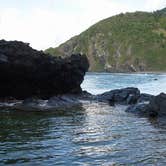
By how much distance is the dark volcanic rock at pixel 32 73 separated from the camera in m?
50.7

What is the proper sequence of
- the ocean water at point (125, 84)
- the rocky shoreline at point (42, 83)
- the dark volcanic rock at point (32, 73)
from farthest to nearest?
1. the ocean water at point (125, 84)
2. the dark volcanic rock at point (32, 73)
3. the rocky shoreline at point (42, 83)

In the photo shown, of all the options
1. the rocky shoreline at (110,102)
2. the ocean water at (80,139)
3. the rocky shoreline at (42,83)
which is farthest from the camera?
the rocky shoreline at (42,83)

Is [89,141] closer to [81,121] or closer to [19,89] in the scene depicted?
[81,121]

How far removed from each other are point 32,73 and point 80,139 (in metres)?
24.4

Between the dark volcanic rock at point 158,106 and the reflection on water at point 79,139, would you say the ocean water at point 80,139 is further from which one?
the dark volcanic rock at point 158,106

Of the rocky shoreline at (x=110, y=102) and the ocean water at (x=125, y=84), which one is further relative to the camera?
the ocean water at (x=125, y=84)

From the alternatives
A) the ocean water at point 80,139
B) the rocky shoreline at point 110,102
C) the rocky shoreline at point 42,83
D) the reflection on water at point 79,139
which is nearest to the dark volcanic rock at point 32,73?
the rocky shoreline at point 42,83

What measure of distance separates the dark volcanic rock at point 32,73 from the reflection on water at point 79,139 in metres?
9.38

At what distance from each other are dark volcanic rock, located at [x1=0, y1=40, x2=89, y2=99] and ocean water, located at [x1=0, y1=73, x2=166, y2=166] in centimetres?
868

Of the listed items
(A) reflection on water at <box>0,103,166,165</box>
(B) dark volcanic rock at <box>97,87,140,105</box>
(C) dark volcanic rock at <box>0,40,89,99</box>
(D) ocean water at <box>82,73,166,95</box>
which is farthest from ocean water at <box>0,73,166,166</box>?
(D) ocean water at <box>82,73,166,95</box>

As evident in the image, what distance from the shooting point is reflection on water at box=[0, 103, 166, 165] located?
23153 mm

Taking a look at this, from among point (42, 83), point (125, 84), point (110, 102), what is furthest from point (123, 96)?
point (125, 84)

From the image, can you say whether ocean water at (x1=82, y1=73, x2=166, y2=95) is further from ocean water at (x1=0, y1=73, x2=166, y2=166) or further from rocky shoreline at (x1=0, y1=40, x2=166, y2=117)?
ocean water at (x1=0, y1=73, x2=166, y2=166)

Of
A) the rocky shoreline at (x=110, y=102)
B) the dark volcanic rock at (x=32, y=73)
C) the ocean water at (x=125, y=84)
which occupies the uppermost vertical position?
the dark volcanic rock at (x=32, y=73)
